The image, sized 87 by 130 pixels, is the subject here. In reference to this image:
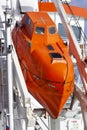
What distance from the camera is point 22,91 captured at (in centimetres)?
784

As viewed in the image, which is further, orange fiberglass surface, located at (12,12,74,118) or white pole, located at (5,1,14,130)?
orange fiberglass surface, located at (12,12,74,118)

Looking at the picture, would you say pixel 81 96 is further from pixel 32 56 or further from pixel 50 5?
pixel 50 5

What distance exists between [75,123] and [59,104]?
4.80m

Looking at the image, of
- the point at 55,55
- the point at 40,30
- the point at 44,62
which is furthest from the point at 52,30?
the point at 44,62

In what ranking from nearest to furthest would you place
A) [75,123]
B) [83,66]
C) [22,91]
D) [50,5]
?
[22,91] < [83,66] < [75,123] < [50,5]

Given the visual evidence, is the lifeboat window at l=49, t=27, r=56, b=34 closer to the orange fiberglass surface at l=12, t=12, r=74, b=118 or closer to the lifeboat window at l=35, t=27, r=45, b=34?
the orange fiberglass surface at l=12, t=12, r=74, b=118

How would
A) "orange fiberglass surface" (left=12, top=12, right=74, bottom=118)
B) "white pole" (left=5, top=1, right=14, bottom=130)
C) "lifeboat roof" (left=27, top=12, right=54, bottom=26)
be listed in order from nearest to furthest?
1. "white pole" (left=5, top=1, right=14, bottom=130)
2. "orange fiberglass surface" (left=12, top=12, right=74, bottom=118)
3. "lifeboat roof" (left=27, top=12, right=54, bottom=26)

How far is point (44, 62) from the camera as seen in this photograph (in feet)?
27.0

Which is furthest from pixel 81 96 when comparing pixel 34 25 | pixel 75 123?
pixel 75 123

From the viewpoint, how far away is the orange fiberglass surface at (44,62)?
8.05 metres

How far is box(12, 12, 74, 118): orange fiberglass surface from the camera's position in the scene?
805 cm

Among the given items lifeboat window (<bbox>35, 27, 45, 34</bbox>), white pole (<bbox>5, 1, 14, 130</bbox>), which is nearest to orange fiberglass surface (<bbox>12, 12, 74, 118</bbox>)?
lifeboat window (<bbox>35, 27, 45, 34</bbox>)

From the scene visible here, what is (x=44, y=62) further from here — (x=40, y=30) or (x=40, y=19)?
(x=40, y=19)

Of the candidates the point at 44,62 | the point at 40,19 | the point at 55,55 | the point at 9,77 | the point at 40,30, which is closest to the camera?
the point at 9,77
